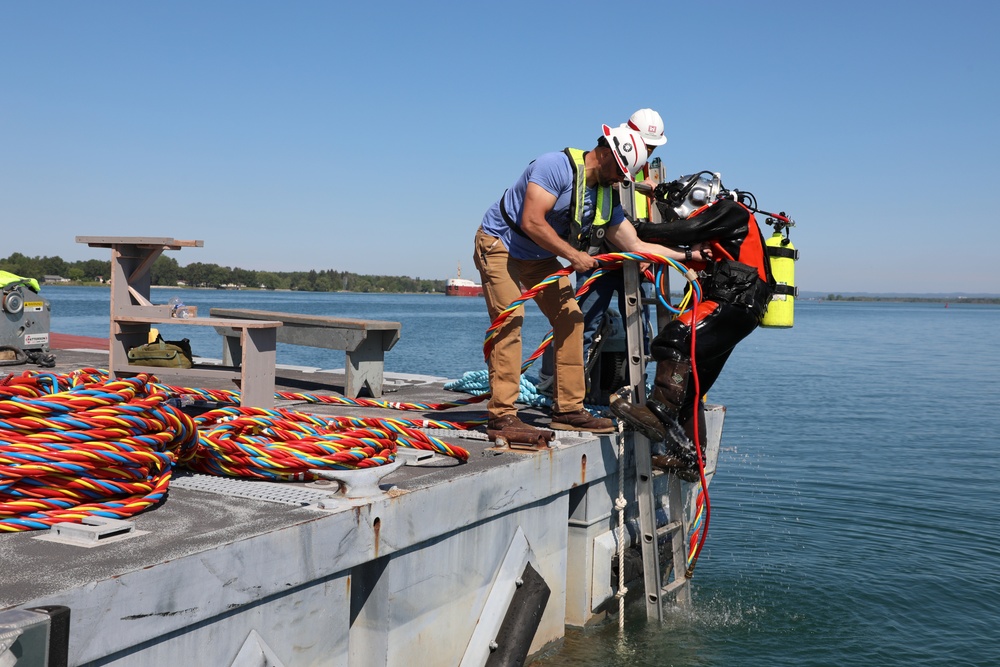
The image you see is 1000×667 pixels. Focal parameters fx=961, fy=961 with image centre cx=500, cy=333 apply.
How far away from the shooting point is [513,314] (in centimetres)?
611

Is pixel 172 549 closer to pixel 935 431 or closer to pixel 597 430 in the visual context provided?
pixel 597 430

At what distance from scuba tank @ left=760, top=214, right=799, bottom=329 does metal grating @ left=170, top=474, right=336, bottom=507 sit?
3.76 metres

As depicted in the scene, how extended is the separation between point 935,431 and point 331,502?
17217mm

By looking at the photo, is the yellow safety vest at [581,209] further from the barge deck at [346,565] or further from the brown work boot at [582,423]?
the barge deck at [346,565]

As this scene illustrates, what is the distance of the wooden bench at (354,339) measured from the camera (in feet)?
28.9

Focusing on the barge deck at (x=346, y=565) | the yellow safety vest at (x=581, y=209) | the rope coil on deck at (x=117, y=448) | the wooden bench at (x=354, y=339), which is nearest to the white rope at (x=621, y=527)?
the barge deck at (x=346, y=565)

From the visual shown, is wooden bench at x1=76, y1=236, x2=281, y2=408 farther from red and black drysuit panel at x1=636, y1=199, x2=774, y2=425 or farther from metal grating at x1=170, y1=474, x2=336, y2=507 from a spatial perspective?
red and black drysuit panel at x1=636, y1=199, x2=774, y2=425

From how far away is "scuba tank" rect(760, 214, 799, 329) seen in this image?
694 centimetres

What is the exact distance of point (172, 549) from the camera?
11.4 ft

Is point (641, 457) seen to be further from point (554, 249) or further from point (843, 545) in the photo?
point (843, 545)

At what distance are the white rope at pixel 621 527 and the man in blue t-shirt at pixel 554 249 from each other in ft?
0.54

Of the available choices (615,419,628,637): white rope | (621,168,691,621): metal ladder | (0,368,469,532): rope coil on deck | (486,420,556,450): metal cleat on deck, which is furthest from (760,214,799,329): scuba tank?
(0,368,469,532): rope coil on deck

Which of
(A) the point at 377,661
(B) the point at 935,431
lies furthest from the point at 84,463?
(B) the point at 935,431

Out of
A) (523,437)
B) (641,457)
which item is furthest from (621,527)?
(523,437)
